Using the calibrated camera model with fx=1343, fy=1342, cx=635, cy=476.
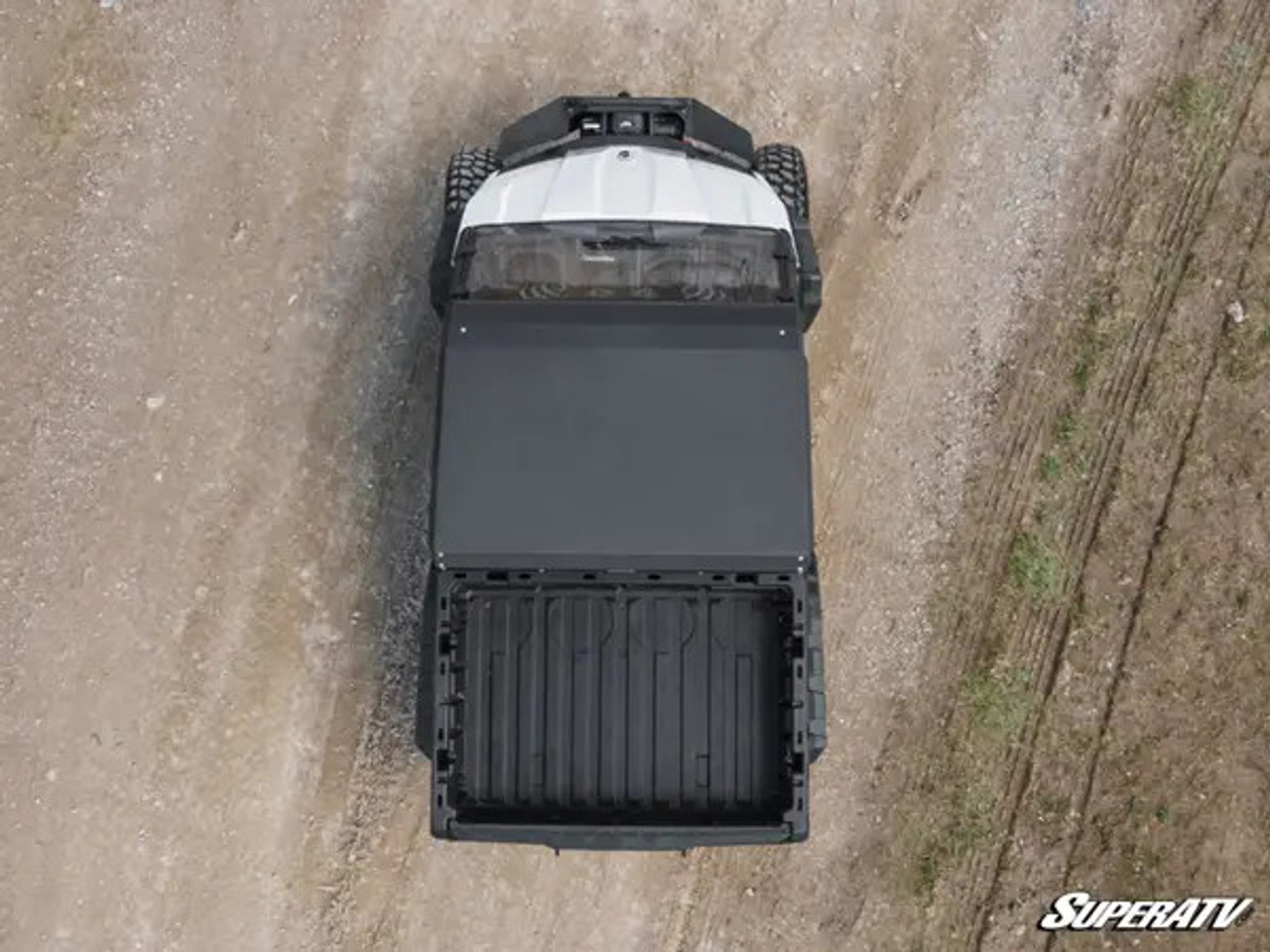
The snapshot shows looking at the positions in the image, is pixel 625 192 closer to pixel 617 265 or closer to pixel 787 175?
pixel 617 265

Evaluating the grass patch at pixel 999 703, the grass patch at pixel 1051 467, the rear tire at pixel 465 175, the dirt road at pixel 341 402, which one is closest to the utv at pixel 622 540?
the rear tire at pixel 465 175

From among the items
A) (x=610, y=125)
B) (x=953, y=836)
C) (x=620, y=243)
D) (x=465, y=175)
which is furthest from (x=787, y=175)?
(x=953, y=836)

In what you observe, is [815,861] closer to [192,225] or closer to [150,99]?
[192,225]

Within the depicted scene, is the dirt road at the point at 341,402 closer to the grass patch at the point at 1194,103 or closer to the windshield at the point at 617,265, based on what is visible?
the grass patch at the point at 1194,103

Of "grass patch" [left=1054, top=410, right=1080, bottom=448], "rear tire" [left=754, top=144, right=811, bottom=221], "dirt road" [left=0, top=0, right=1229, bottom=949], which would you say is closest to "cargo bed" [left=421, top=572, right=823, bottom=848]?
"dirt road" [left=0, top=0, right=1229, bottom=949]

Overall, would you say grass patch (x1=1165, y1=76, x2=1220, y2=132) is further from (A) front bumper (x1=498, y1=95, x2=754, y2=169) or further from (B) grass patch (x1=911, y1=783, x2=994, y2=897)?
(B) grass patch (x1=911, y1=783, x2=994, y2=897)

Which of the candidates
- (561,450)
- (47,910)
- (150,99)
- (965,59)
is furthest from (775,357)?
Answer: (47,910)
